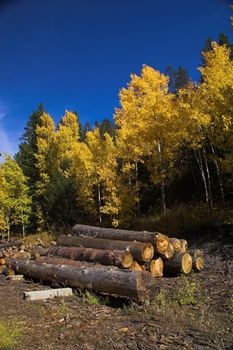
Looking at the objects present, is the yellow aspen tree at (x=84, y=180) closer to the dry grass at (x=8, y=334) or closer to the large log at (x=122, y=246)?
the large log at (x=122, y=246)

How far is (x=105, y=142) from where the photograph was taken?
2684 centimetres

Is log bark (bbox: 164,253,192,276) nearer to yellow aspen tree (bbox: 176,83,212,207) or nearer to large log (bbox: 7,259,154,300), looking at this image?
large log (bbox: 7,259,154,300)

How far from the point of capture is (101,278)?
9.77m

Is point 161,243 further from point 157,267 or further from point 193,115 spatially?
point 193,115

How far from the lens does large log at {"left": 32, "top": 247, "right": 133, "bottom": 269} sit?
11173mm

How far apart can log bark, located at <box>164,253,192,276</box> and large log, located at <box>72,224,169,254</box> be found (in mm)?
443

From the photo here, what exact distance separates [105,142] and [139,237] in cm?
1470

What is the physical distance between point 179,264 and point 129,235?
7.12 ft

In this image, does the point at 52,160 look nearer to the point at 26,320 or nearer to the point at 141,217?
the point at 141,217

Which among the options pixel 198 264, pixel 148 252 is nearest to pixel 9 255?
pixel 148 252

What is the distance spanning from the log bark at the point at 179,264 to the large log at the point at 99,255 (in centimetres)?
156

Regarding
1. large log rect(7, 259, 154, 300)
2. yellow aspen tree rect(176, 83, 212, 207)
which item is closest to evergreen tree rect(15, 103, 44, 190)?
yellow aspen tree rect(176, 83, 212, 207)

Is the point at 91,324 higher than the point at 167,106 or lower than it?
lower

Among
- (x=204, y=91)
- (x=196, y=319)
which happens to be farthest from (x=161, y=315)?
(x=204, y=91)
